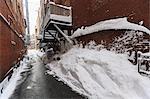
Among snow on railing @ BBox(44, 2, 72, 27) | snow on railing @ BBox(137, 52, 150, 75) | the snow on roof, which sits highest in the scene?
snow on railing @ BBox(44, 2, 72, 27)

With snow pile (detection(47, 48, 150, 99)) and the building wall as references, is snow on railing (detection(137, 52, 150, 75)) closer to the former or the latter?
snow pile (detection(47, 48, 150, 99))

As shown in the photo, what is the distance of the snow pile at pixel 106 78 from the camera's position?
872cm

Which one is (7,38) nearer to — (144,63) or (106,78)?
(106,78)

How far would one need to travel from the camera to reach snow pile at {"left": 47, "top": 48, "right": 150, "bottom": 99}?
8.72m

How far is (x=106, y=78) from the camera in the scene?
1061cm

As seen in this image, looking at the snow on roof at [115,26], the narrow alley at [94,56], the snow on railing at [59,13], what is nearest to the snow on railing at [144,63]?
the narrow alley at [94,56]

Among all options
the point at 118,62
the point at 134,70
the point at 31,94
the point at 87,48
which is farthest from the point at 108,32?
the point at 31,94

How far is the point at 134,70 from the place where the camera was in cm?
1106

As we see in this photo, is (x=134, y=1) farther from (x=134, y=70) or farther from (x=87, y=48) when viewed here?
(x=134, y=70)

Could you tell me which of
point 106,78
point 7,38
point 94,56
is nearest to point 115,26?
point 94,56

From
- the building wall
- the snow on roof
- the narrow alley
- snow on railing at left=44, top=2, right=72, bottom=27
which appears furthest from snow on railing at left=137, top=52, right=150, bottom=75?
snow on railing at left=44, top=2, right=72, bottom=27

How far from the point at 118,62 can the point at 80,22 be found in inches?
264

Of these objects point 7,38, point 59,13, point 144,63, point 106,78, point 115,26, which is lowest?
point 106,78

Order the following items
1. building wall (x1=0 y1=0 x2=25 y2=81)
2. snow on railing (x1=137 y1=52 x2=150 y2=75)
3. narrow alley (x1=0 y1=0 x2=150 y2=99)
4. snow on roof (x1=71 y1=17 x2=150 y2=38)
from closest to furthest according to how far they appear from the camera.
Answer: narrow alley (x1=0 y1=0 x2=150 y2=99) < snow on railing (x1=137 y1=52 x2=150 y2=75) < building wall (x1=0 y1=0 x2=25 y2=81) < snow on roof (x1=71 y1=17 x2=150 y2=38)
